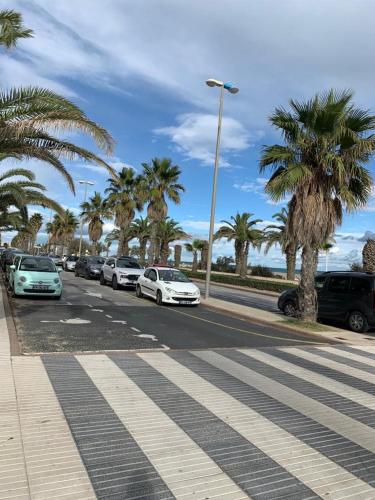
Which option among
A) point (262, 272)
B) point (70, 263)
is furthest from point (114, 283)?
point (262, 272)

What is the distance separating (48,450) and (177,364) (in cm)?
383

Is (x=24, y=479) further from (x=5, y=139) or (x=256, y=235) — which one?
(x=256, y=235)

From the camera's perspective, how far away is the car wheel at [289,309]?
16.4 m

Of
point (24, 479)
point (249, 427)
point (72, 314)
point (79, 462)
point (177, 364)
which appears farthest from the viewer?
point (72, 314)

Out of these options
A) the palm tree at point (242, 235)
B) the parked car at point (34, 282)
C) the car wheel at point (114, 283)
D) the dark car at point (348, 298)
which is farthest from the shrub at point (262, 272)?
the parked car at point (34, 282)

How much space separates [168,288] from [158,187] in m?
21.6

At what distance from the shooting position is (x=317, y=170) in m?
13.9

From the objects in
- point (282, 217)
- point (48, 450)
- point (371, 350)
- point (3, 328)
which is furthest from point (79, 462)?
point (282, 217)

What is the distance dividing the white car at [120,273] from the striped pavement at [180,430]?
50.7 feet

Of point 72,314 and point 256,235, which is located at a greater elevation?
point 256,235

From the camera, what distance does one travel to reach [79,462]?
402cm

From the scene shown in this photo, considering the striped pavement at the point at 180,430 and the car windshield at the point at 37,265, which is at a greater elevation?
the car windshield at the point at 37,265

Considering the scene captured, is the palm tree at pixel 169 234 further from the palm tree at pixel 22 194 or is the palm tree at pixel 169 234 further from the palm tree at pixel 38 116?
the palm tree at pixel 38 116

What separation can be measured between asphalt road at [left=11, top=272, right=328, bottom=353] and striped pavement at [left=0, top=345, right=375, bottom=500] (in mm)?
1377
